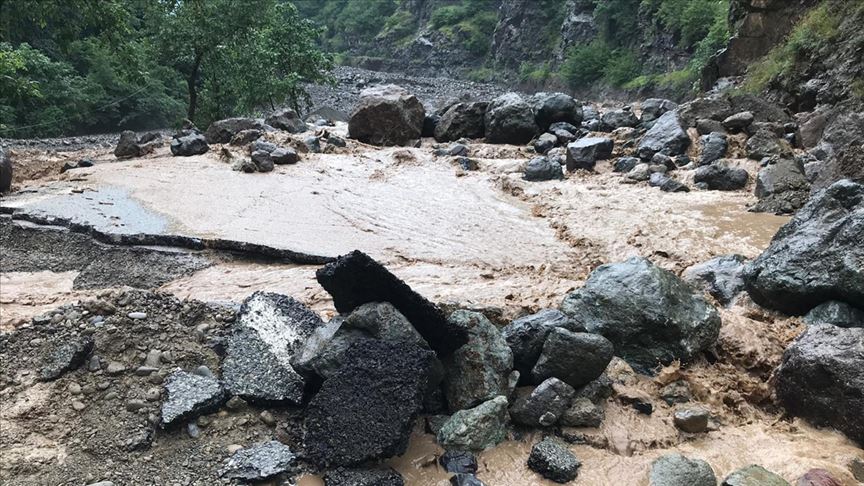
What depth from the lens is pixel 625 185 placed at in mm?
9820

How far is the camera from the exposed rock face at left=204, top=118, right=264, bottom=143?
14.7m

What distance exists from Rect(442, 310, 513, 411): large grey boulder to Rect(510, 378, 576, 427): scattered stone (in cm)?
18

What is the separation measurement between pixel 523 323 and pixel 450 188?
20.4 ft

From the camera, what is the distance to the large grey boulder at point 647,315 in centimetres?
425

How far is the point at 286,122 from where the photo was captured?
17.3 meters

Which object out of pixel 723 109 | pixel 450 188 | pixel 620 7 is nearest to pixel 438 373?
pixel 450 188

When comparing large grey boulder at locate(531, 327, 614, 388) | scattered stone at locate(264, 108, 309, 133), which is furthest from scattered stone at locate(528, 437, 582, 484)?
scattered stone at locate(264, 108, 309, 133)

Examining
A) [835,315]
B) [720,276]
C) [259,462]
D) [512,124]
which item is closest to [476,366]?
[259,462]

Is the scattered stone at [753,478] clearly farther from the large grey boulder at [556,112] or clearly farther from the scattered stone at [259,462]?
the large grey boulder at [556,112]

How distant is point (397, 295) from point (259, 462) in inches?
51.2

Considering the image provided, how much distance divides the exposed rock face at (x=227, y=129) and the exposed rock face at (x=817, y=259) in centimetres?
1271

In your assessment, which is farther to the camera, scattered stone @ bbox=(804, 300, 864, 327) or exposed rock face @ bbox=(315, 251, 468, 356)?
scattered stone @ bbox=(804, 300, 864, 327)

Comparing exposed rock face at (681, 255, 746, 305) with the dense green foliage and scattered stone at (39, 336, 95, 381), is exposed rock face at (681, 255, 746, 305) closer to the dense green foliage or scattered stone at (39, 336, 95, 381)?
scattered stone at (39, 336, 95, 381)

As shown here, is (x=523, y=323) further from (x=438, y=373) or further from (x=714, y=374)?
(x=714, y=374)
